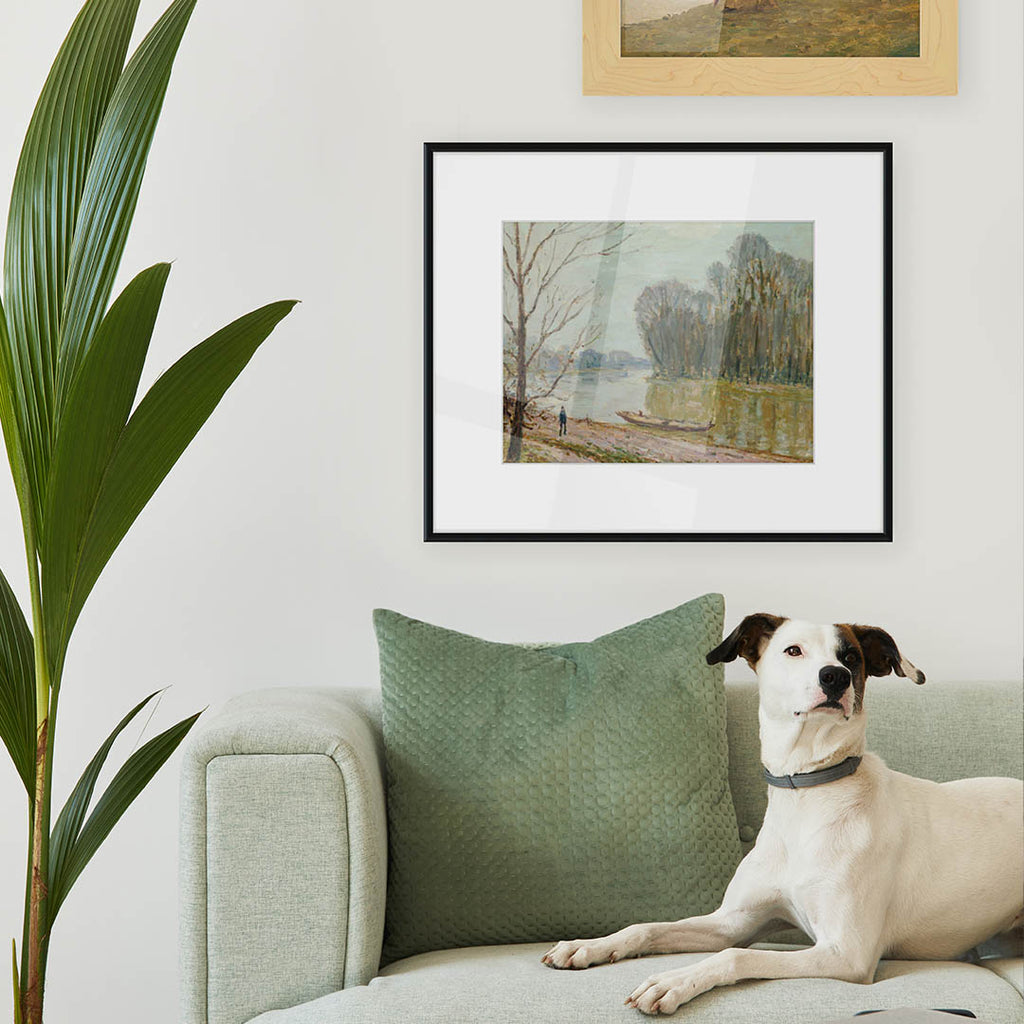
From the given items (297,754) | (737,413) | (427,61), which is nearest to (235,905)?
(297,754)

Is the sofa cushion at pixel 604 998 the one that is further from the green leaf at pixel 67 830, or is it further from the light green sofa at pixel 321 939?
the green leaf at pixel 67 830

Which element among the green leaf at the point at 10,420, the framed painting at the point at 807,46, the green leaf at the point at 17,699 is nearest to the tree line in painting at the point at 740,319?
the framed painting at the point at 807,46

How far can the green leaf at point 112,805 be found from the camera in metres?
1.64

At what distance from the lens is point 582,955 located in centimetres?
151

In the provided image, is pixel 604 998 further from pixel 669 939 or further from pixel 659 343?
pixel 659 343

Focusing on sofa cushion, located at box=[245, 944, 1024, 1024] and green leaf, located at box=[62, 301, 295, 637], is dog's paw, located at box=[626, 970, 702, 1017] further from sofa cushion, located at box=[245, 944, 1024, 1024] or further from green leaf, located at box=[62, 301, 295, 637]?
green leaf, located at box=[62, 301, 295, 637]

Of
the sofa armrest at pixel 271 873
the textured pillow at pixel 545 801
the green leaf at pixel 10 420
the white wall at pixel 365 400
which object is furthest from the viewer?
the white wall at pixel 365 400

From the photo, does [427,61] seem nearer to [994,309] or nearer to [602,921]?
[994,309]

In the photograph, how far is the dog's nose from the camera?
1.52 metres

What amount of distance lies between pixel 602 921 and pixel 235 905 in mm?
565

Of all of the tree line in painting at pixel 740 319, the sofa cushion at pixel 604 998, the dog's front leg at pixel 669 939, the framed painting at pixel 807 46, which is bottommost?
the sofa cushion at pixel 604 998

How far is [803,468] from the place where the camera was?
86.4 inches

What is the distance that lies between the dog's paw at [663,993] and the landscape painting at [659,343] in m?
1.05

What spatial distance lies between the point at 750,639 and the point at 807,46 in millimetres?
1240
